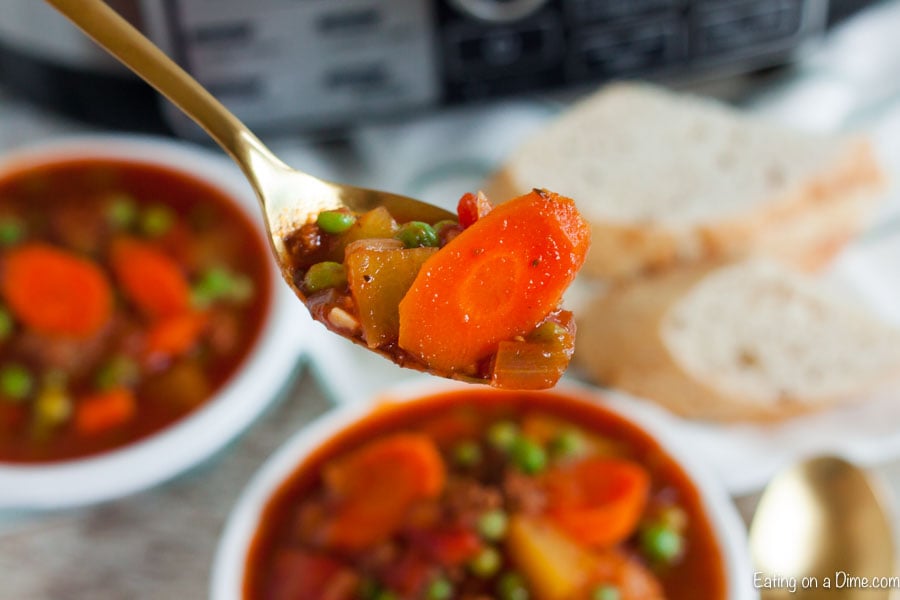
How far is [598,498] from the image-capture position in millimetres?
1092

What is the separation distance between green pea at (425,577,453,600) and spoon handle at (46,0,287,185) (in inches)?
20.6

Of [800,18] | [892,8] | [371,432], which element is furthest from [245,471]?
[892,8]

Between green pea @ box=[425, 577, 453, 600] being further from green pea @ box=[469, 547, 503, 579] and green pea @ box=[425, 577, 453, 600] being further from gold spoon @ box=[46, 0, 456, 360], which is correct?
gold spoon @ box=[46, 0, 456, 360]

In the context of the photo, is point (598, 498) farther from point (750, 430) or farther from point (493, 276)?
point (493, 276)

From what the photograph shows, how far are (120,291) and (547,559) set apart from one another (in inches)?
29.5

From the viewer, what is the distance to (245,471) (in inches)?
51.3

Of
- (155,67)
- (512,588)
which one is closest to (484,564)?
(512,588)

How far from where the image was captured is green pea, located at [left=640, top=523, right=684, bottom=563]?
41.8 inches

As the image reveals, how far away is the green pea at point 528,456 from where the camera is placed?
1.11 m

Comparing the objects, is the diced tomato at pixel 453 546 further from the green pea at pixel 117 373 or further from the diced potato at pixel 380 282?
the green pea at pixel 117 373

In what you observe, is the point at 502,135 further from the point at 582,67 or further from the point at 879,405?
the point at 879,405

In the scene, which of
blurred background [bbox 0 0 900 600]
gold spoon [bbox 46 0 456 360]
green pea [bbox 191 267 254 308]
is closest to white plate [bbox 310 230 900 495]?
blurred background [bbox 0 0 900 600]

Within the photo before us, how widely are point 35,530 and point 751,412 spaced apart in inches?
39.8

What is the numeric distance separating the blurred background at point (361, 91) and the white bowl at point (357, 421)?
14cm
